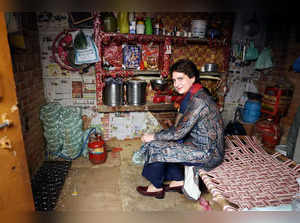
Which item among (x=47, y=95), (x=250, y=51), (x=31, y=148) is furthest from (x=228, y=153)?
(x=47, y=95)

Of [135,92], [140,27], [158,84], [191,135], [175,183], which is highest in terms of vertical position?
[140,27]

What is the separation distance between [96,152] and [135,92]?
1186mm

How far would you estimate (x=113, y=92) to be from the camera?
336 centimetres

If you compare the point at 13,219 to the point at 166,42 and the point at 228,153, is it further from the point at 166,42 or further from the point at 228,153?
the point at 166,42

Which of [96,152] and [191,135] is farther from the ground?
[191,135]

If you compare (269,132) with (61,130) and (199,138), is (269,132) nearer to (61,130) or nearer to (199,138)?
(199,138)

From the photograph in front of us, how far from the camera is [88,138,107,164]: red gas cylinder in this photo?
3.04 metres

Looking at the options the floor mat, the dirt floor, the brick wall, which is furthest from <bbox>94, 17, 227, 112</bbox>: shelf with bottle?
the floor mat

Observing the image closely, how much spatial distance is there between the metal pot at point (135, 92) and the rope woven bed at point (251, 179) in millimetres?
1688

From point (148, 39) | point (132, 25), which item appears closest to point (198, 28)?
point (148, 39)

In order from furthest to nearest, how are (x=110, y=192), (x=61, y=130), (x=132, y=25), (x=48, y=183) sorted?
(x=132, y=25) → (x=61, y=130) → (x=48, y=183) → (x=110, y=192)

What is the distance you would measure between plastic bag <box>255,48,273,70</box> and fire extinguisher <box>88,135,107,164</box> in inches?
127

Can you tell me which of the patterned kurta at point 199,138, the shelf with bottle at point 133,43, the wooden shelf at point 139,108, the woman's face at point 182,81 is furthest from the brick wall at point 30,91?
the woman's face at point 182,81

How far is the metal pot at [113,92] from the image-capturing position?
3303 millimetres
